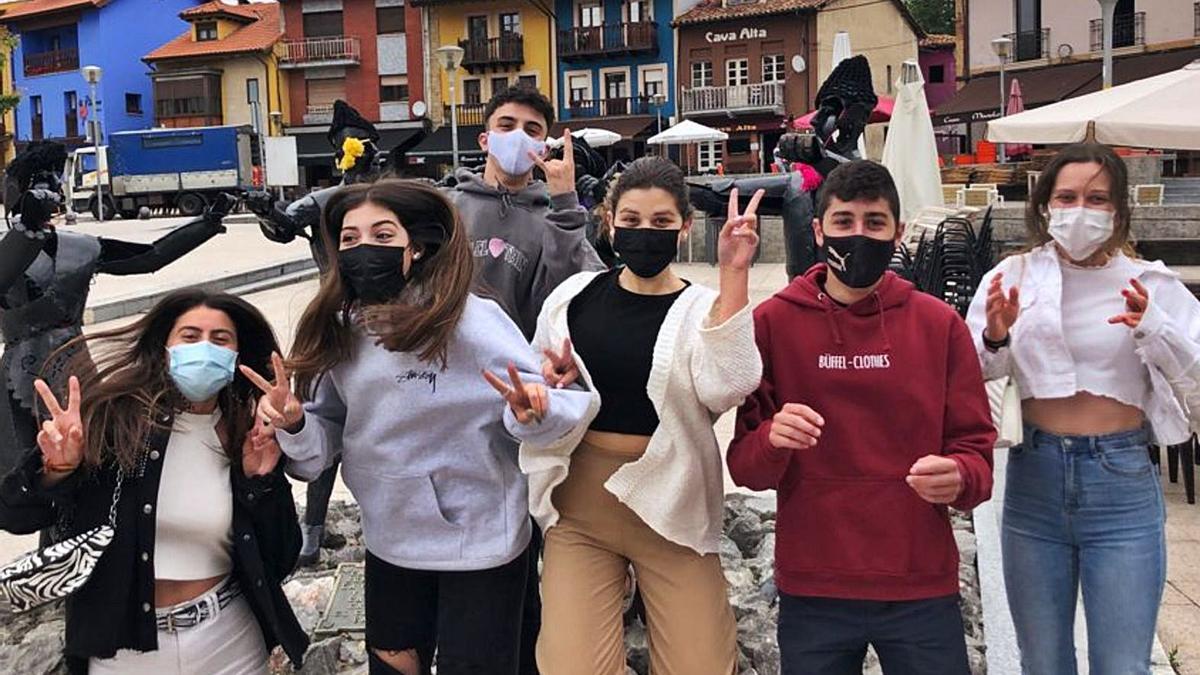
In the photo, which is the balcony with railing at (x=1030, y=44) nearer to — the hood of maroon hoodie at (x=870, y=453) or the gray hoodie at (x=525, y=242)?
the gray hoodie at (x=525, y=242)

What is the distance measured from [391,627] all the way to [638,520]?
693 millimetres

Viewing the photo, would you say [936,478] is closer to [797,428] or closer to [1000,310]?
[797,428]

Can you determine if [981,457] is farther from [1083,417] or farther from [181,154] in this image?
[181,154]

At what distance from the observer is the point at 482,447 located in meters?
2.69

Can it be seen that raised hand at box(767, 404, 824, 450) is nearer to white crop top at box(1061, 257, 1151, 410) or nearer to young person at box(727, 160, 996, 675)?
young person at box(727, 160, 996, 675)

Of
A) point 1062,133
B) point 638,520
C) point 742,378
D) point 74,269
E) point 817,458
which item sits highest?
point 1062,133

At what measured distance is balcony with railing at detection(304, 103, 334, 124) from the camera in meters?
41.9

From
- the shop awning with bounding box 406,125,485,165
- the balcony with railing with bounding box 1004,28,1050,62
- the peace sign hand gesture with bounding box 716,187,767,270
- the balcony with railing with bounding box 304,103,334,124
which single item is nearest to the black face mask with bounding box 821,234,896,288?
the peace sign hand gesture with bounding box 716,187,767,270

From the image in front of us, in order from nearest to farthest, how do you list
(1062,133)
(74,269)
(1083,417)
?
(1083,417) → (74,269) → (1062,133)

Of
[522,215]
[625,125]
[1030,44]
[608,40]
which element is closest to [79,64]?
[608,40]

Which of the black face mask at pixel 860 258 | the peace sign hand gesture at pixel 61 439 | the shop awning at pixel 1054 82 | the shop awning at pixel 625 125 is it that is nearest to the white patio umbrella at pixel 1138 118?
the black face mask at pixel 860 258

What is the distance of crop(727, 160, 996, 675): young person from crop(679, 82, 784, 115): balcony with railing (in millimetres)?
34252

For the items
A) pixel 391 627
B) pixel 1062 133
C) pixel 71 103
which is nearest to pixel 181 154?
pixel 71 103

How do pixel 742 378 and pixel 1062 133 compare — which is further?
pixel 1062 133
